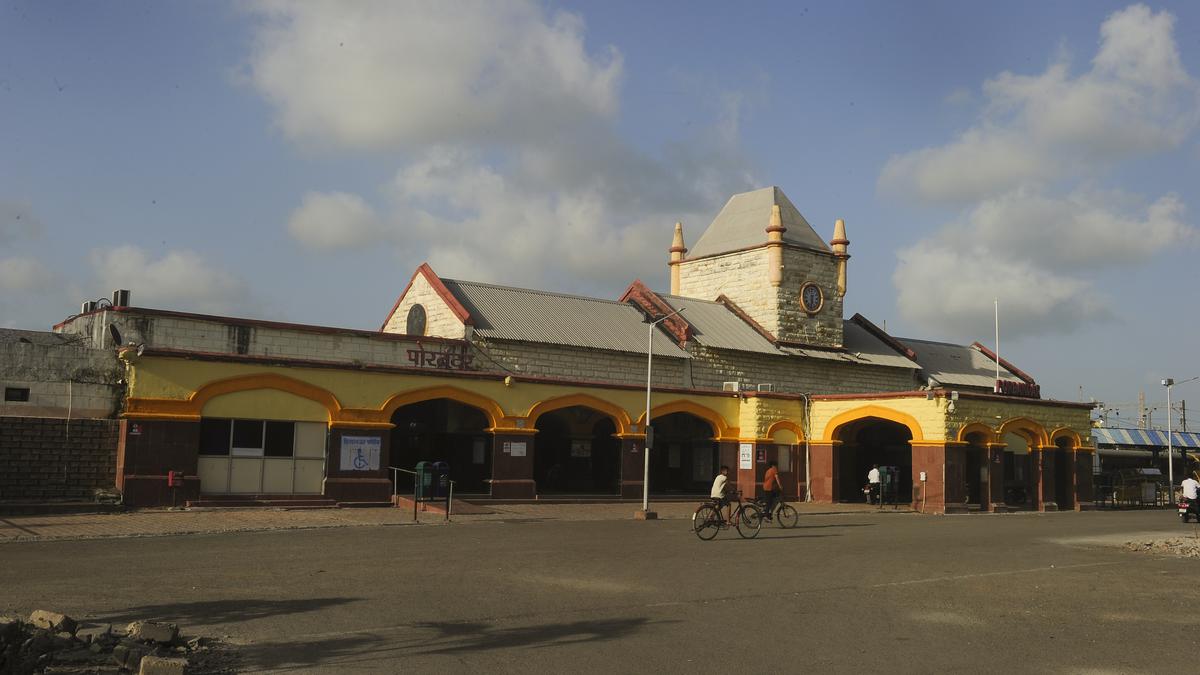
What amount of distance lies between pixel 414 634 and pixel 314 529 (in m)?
13.4

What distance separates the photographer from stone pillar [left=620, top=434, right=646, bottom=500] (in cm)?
3584

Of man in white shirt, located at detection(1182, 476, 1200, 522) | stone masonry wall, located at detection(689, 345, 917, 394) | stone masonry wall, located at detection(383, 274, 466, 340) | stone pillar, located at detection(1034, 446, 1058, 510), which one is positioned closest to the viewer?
man in white shirt, located at detection(1182, 476, 1200, 522)

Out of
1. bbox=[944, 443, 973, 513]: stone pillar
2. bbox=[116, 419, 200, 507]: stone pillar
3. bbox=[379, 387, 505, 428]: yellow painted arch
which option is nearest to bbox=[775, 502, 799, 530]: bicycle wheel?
bbox=[379, 387, 505, 428]: yellow painted arch

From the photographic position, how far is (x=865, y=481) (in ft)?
144

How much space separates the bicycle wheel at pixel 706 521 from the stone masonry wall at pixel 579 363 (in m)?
13.3

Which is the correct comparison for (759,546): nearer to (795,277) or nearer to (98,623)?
Result: (98,623)

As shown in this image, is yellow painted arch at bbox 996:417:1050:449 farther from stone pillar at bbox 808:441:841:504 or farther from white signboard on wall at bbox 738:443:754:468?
white signboard on wall at bbox 738:443:754:468

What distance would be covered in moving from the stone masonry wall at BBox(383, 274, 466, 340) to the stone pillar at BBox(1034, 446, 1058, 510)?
23504 millimetres

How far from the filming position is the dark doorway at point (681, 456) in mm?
40938

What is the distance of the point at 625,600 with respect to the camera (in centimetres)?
1309

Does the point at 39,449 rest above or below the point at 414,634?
above

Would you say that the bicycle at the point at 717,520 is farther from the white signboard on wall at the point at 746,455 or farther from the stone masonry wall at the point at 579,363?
the white signboard on wall at the point at 746,455

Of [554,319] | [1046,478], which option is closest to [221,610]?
[554,319]

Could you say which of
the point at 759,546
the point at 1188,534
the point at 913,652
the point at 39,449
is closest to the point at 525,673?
the point at 913,652
